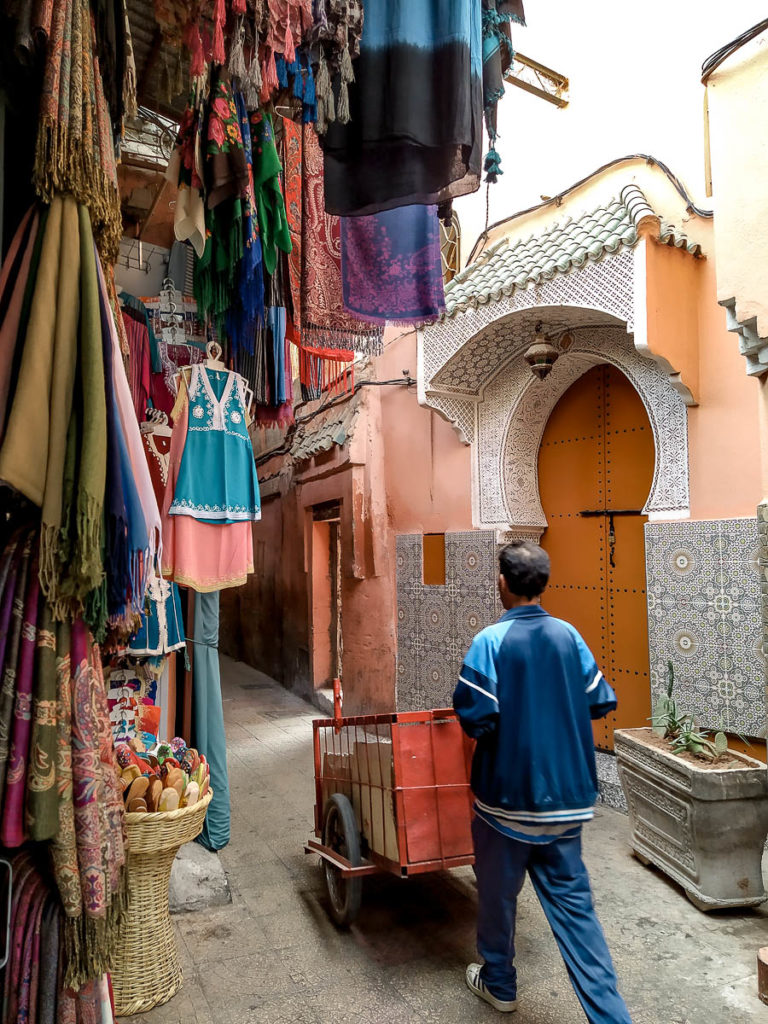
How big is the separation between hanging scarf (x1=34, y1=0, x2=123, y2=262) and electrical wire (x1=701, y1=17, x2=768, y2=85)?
3.06 metres

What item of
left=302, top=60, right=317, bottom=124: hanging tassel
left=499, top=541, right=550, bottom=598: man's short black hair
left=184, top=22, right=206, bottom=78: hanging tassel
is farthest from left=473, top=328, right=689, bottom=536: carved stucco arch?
left=184, top=22, right=206, bottom=78: hanging tassel

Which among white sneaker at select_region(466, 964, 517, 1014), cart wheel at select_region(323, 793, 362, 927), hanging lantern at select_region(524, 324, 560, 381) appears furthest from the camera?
hanging lantern at select_region(524, 324, 560, 381)

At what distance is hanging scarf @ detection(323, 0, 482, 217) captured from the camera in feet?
6.89

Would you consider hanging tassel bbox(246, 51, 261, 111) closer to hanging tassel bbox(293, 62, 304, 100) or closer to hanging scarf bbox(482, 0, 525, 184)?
hanging tassel bbox(293, 62, 304, 100)

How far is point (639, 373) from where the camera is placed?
16.6 ft

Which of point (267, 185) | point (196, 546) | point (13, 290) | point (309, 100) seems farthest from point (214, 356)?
point (13, 290)

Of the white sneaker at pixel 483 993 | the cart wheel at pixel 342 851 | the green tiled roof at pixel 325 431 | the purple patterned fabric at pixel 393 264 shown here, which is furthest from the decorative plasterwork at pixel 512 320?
the white sneaker at pixel 483 993

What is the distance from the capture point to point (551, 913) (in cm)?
250

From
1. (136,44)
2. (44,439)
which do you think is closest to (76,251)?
(44,439)

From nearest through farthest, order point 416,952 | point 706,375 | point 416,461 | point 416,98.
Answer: point 416,98
point 416,952
point 706,375
point 416,461

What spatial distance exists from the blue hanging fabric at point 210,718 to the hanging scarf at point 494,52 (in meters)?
3.03

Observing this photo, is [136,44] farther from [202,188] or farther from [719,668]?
[719,668]

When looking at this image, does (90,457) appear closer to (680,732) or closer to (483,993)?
(483,993)

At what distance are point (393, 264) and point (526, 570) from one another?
52.9 inches
